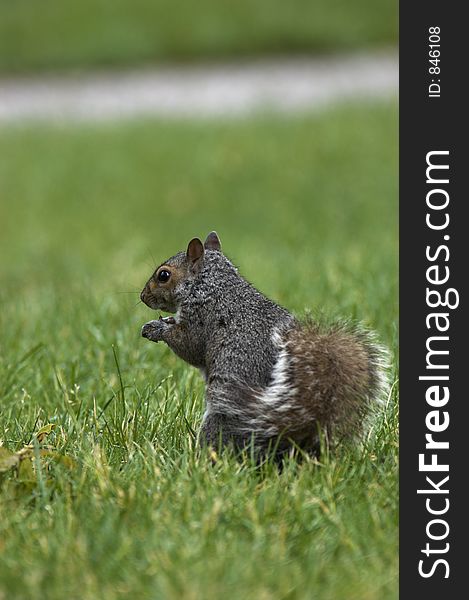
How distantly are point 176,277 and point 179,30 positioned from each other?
1746 cm

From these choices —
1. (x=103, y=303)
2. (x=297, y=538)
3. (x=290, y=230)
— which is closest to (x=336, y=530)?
(x=297, y=538)

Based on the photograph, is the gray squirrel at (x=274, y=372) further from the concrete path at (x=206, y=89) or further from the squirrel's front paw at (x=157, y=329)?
the concrete path at (x=206, y=89)

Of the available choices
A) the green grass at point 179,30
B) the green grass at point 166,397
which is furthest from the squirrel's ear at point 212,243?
the green grass at point 179,30

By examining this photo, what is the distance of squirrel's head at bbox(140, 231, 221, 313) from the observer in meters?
3.71

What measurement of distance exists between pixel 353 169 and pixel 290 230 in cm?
217

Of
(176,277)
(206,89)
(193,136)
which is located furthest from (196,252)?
(206,89)

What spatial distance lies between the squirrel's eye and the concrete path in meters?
11.5

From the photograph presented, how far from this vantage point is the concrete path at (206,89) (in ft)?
52.5

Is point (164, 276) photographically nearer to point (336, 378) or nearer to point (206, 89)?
point (336, 378)

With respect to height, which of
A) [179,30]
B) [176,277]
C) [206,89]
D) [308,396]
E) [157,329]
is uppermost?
[179,30]

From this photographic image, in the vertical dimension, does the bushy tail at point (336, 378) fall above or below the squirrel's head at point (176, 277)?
below

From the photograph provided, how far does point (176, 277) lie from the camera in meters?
3.77

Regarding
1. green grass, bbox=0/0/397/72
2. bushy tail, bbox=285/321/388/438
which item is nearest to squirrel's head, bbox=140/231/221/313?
bushy tail, bbox=285/321/388/438

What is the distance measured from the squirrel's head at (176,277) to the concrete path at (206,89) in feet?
37.6
